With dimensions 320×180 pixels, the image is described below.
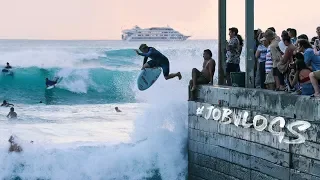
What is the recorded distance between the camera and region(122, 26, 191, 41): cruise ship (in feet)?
319

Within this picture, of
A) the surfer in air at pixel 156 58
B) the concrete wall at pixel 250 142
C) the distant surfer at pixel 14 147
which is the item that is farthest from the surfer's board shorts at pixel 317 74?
the distant surfer at pixel 14 147

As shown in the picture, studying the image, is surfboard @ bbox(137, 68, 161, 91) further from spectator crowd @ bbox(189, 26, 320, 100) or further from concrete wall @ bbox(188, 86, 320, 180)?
concrete wall @ bbox(188, 86, 320, 180)

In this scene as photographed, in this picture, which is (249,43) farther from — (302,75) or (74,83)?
(74,83)

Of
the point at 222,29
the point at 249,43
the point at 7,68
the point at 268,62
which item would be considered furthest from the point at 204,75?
the point at 7,68

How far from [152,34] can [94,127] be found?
73.3 meters

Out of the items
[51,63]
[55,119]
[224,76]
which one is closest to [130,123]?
[55,119]

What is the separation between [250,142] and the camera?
1415 centimetres

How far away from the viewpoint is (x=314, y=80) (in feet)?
39.7

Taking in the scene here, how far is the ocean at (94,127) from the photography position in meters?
18.2

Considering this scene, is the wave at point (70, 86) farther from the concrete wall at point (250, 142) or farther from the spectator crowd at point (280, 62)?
the concrete wall at point (250, 142)

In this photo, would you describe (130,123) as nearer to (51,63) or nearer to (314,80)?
(314,80)

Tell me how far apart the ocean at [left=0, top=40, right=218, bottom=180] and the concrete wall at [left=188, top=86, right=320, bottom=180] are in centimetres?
119

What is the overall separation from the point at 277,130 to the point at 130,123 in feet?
47.5

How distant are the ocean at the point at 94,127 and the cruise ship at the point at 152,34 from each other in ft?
169
